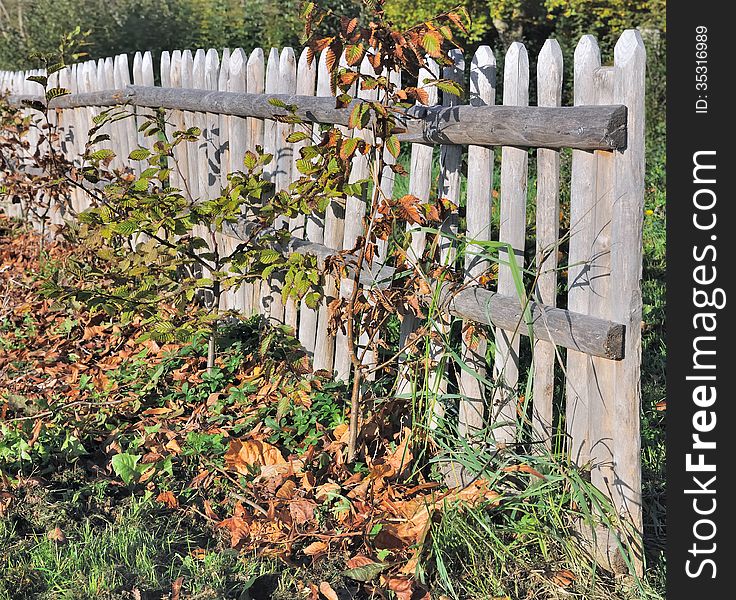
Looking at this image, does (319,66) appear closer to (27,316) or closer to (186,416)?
(186,416)

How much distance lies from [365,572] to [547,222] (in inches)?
52.9

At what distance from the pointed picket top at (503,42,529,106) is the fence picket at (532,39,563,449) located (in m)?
0.08

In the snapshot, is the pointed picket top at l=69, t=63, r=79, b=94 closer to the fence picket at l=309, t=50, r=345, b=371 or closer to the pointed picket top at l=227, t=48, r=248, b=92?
the pointed picket top at l=227, t=48, r=248, b=92

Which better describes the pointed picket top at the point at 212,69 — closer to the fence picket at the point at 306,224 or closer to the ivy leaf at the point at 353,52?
the fence picket at the point at 306,224

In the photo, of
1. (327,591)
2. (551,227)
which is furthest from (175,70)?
→ (327,591)

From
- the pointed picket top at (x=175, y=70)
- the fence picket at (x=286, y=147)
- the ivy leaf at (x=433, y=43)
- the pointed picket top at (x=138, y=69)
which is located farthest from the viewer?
the pointed picket top at (x=138, y=69)

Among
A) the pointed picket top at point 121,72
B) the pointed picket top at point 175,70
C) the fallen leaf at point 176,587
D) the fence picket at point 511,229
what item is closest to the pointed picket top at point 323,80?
the fence picket at point 511,229

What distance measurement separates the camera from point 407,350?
12.2 feet

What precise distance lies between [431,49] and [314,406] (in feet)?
5.45

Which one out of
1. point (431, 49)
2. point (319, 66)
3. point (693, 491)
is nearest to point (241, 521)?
point (693, 491)

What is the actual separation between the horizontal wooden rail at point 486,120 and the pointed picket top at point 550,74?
0.06m

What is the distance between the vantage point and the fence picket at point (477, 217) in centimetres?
341

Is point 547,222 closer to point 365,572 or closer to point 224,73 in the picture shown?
point 365,572

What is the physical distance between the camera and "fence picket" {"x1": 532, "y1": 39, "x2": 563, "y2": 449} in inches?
121
